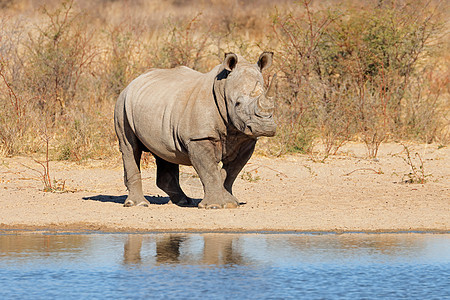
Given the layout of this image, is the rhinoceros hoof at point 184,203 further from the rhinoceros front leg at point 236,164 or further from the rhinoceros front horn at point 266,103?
the rhinoceros front horn at point 266,103

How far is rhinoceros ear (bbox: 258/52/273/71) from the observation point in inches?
364

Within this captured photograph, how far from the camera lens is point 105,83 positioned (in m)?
17.0

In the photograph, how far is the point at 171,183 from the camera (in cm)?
1012

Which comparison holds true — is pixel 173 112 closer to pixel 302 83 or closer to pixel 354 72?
pixel 302 83

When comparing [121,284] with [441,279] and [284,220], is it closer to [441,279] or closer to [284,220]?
[441,279]

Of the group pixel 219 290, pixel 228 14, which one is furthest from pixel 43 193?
pixel 228 14

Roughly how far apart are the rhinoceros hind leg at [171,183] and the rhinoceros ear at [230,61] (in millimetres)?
1751

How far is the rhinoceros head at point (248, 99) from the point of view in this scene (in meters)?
8.63

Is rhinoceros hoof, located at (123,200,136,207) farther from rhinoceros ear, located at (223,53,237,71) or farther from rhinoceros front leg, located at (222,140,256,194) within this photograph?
rhinoceros ear, located at (223,53,237,71)

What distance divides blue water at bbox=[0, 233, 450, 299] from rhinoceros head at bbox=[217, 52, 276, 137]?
49.5 inches

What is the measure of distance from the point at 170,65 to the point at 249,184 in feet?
19.7

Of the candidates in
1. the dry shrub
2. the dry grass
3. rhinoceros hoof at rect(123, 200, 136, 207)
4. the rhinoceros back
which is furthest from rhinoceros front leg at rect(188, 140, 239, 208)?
the dry shrub

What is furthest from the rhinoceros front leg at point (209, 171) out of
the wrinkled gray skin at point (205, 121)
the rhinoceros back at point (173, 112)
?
the rhinoceros back at point (173, 112)

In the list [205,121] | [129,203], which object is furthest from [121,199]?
[205,121]
